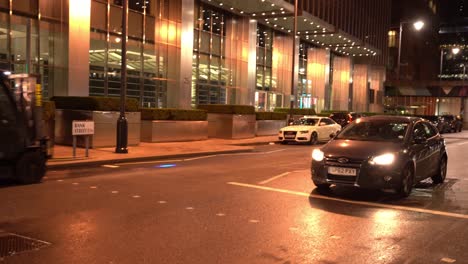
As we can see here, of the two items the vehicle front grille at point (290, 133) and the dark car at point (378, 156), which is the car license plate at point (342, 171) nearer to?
the dark car at point (378, 156)

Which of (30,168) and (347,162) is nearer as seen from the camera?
(347,162)

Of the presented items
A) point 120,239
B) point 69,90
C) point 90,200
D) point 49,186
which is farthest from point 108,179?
point 69,90

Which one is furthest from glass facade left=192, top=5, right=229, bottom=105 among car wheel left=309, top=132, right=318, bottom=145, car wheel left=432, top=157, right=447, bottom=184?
car wheel left=432, top=157, right=447, bottom=184

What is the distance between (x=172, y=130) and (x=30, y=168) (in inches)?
502

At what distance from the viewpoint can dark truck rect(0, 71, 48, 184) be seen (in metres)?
10.4

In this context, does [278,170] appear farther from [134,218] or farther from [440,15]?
[440,15]

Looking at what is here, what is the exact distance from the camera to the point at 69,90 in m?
22.8

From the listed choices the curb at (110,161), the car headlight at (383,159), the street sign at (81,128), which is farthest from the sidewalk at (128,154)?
the car headlight at (383,159)

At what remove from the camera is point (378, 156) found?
373 inches

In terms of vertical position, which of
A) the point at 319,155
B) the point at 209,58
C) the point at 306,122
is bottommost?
the point at 319,155

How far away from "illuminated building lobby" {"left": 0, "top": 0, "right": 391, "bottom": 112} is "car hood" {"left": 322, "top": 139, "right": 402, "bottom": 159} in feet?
22.4

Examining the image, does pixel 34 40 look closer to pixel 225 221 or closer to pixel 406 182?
pixel 225 221

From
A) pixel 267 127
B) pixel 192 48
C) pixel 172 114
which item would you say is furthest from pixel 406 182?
pixel 192 48

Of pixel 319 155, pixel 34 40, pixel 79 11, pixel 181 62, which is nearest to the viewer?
pixel 319 155
